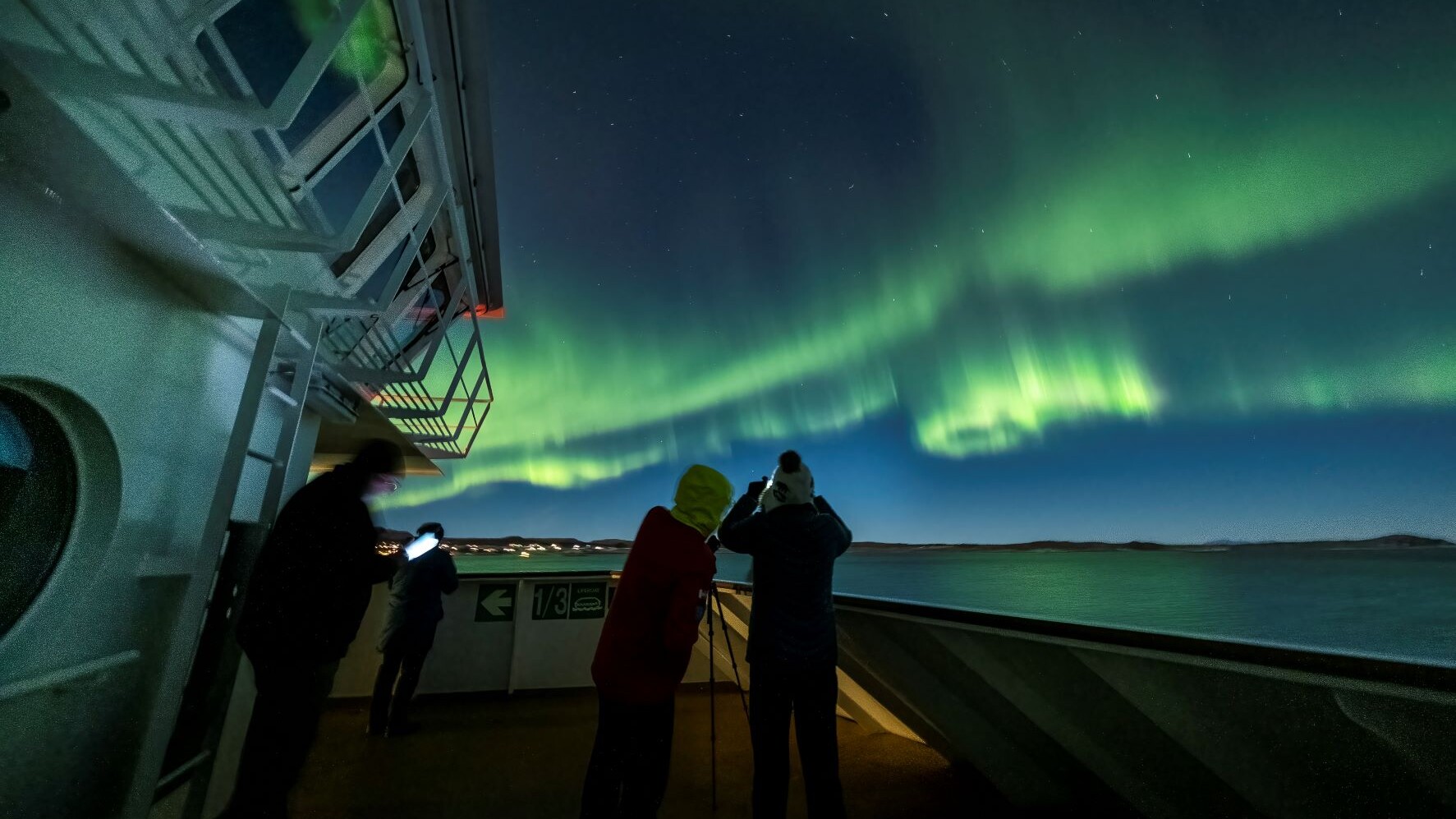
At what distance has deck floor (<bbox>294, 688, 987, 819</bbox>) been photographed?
3.85 meters

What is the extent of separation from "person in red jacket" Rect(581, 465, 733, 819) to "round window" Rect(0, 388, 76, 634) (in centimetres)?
235

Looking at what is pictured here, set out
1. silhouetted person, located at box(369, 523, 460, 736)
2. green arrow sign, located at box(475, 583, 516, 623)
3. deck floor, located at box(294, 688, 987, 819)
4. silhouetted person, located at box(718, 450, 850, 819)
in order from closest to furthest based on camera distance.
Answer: silhouetted person, located at box(718, 450, 850, 819) < deck floor, located at box(294, 688, 987, 819) < silhouetted person, located at box(369, 523, 460, 736) < green arrow sign, located at box(475, 583, 516, 623)

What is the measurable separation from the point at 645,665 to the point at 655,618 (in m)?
0.21

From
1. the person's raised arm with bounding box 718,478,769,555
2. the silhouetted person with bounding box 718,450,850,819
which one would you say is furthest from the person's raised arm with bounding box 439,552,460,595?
the silhouetted person with bounding box 718,450,850,819

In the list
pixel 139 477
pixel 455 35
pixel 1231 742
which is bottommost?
pixel 1231 742

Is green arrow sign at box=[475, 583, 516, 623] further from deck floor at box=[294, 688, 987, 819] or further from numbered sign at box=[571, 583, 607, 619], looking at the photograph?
deck floor at box=[294, 688, 987, 819]

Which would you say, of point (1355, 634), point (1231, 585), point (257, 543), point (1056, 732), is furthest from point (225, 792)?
point (1231, 585)

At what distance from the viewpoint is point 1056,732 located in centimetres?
304

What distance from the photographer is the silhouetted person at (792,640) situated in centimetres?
293

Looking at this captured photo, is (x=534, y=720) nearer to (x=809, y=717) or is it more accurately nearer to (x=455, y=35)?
(x=809, y=717)

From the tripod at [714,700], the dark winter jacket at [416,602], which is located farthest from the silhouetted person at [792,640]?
the dark winter jacket at [416,602]

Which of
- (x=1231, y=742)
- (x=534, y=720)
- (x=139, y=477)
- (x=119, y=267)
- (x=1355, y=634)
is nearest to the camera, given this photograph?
(x=1231, y=742)

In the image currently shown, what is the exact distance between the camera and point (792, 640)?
9.80ft

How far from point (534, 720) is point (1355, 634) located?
48616 mm
